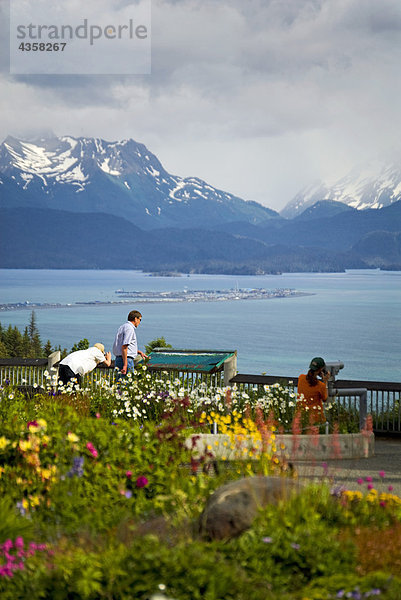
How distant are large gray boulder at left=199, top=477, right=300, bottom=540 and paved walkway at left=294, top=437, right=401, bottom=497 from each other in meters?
1.73

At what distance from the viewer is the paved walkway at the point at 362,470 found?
7379 millimetres

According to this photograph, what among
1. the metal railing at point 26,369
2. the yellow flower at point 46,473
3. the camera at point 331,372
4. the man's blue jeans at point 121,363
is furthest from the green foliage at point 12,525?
the metal railing at point 26,369

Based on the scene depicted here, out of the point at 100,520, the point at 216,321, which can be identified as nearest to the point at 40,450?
the point at 100,520

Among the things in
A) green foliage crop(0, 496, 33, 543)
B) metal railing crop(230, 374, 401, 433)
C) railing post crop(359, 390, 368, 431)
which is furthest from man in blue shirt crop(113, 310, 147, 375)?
green foliage crop(0, 496, 33, 543)

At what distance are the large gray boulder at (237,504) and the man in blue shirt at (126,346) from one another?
585cm

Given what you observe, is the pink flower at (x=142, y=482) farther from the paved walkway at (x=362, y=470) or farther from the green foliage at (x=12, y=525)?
the paved walkway at (x=362, y=470)

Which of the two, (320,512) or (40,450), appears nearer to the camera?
(320,512)

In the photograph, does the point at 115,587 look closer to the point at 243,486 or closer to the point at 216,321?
the point at 243,486

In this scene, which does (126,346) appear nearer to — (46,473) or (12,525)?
(46,473)

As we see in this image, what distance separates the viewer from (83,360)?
1073 cm

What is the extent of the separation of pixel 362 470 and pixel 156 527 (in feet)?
12.4

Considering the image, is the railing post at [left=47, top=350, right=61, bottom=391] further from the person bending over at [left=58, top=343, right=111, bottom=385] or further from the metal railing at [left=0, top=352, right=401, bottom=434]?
the person bending over at [left=58, top=343, right=111, bottom=385]

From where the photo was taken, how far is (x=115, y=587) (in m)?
4.09

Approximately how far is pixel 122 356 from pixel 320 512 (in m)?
6.16
